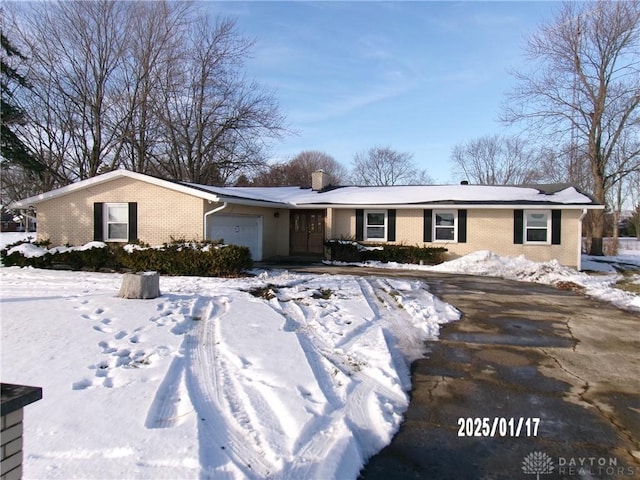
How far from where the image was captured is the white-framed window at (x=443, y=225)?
58.4 feet

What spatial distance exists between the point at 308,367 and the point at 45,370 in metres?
2.70

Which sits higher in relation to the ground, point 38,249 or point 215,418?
point 38,249

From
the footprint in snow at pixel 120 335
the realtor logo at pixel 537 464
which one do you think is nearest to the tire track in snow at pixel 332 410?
the realtor logo at pixel 537 464

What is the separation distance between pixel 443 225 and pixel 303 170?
33.3 metres

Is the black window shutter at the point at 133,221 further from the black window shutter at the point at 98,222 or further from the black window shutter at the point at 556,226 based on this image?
the black window shutter at the point at 556,226

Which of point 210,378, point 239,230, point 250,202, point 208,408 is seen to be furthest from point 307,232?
point 208,408

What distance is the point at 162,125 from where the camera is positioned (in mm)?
26344

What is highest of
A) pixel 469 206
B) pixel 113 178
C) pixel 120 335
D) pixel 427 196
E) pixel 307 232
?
pixel 113 178

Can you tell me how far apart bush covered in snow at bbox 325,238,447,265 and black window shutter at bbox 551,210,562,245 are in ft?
13.3

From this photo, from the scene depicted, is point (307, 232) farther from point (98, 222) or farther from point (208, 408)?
point (208, 408)

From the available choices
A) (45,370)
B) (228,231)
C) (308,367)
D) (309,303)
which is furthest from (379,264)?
(45,370)

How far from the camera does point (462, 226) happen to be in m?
17.6

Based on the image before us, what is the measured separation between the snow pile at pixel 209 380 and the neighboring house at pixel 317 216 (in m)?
6.35

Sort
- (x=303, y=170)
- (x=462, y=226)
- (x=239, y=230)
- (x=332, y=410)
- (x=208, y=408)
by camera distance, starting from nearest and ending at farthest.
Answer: (x=208, y=408), (x=332, y=410), (x=239, y=230), (x=462, y=226), (x=303, y=170)
